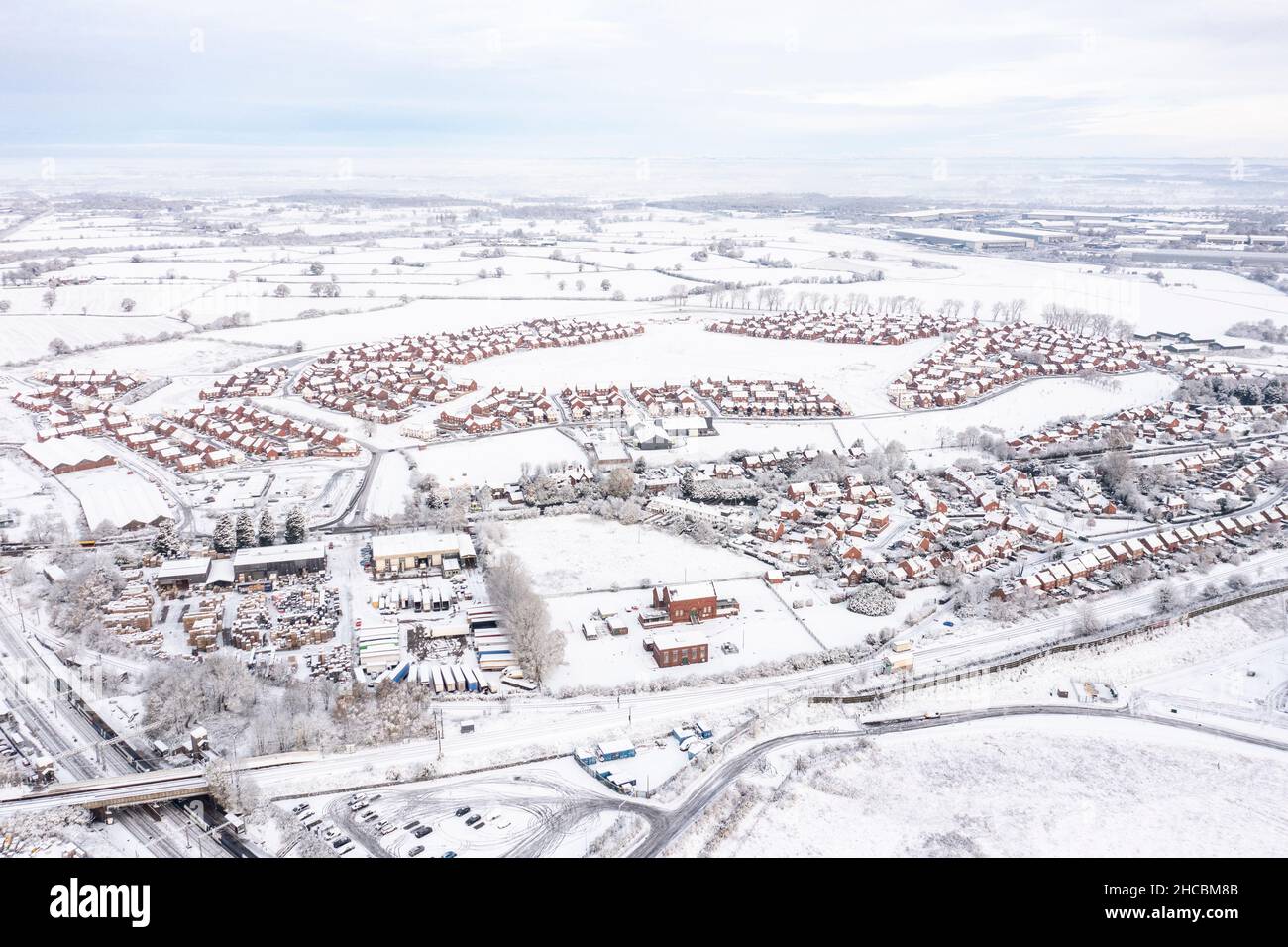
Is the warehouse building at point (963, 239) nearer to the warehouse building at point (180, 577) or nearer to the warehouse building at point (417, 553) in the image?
the warehouse building at point (417, 553)

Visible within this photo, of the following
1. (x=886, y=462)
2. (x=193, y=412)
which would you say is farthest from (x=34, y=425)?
(x=886, y=462)

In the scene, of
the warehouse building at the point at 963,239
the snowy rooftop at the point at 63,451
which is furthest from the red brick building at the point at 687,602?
the warehouse building at the point at 963,239

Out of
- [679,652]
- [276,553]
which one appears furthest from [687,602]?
[276,553]

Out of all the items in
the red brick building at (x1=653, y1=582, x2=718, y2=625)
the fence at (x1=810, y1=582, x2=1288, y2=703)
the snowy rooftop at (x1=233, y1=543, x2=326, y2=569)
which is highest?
the snowy rooftop at (x1=233, y1=543, x2=326, y2=569)

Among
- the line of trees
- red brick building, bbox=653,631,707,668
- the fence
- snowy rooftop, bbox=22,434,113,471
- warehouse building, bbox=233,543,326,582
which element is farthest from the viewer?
snowy rooftop, bbox=22,434,113,471

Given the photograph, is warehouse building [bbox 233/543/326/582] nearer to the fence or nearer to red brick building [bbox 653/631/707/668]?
red brick building [bbox 653/631/707/668]

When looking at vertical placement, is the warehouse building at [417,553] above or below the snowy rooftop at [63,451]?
below

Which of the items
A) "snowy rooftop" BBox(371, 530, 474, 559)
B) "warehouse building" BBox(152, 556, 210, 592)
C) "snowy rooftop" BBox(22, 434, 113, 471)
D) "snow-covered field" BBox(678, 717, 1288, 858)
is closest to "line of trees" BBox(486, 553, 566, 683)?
"snowy rooftop" BBox(371, 530, 474, 559)
